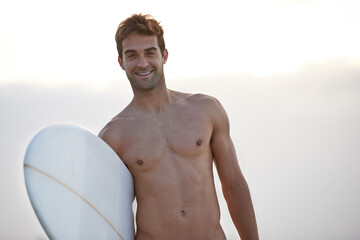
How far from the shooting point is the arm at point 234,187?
3857mm

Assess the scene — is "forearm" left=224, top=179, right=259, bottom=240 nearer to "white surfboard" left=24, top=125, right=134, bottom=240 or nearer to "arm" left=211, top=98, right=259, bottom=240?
"arm" left=211, top=98, right=259, bottom=240

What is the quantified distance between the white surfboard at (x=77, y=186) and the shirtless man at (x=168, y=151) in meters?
0.09

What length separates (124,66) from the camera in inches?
152

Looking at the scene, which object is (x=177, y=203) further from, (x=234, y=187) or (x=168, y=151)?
(x=234, y=187)

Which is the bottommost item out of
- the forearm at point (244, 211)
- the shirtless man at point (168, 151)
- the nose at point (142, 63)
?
the forearm at point (244, 211)

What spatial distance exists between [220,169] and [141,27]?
930mm

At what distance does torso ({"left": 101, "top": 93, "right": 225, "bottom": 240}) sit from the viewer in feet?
12.1

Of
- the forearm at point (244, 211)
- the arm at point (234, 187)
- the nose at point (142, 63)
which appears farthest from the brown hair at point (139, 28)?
the forearm at point (244, 211)

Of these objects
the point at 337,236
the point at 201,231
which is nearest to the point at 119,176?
the point at 201,231

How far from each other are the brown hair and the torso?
1.44ft

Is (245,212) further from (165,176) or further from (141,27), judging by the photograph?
(141,27)

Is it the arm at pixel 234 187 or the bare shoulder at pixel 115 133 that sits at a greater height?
the bare shoulder at pixel 115 133

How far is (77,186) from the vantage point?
3623 millimetres

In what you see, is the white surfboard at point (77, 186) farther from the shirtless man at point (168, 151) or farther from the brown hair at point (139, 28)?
the brown hair at point (139, 28)
